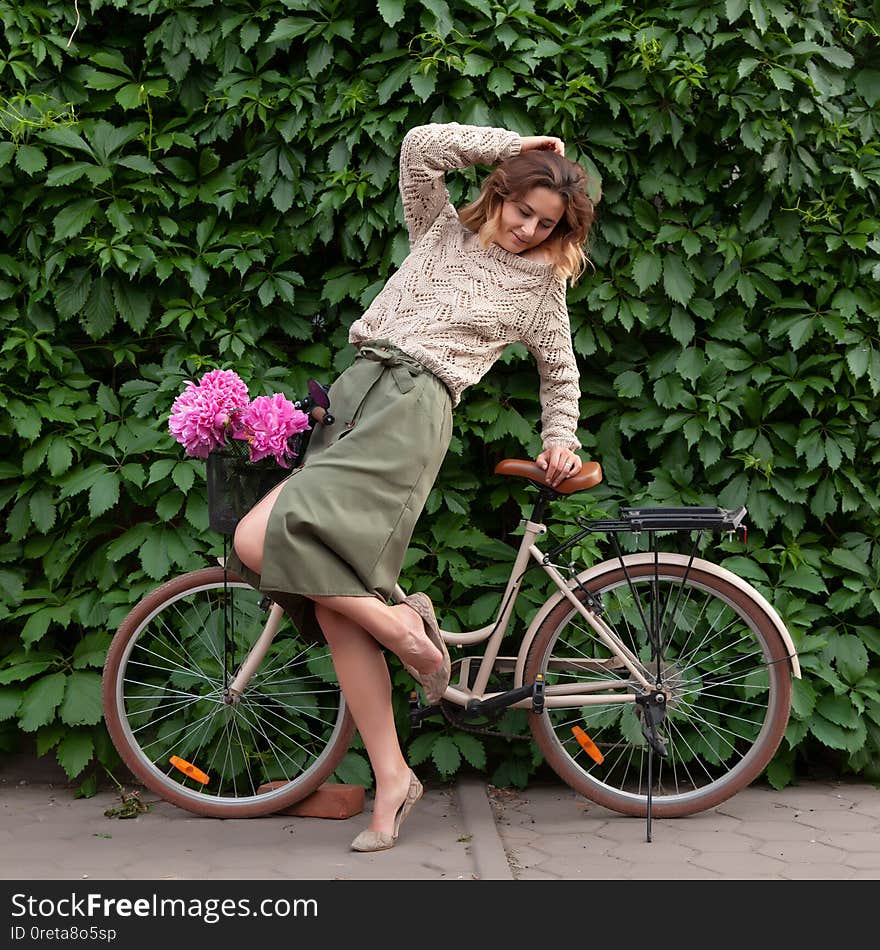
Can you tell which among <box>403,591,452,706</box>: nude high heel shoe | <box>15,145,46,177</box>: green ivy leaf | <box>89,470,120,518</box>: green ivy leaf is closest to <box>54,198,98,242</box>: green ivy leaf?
<box>15,145,46,177</box>: green ivy leaf

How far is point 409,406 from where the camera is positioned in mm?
3094

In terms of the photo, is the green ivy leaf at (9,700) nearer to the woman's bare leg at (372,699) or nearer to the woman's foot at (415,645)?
the woman's bare leg at (372,699)

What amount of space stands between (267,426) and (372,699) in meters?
0.78

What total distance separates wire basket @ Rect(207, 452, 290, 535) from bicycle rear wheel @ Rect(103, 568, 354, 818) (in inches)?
13.7

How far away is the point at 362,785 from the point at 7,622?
126cm

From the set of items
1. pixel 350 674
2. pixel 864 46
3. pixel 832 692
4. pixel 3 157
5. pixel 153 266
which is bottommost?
pixel 832 692

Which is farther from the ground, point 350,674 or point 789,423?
point 789,423

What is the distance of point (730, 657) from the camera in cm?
367

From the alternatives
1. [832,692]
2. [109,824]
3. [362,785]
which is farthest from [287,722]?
[832,692]

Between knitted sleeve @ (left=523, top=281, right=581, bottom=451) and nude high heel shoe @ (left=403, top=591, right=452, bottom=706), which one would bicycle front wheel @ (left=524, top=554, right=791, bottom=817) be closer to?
nude high heel shoe @ (left=403, top=591, right=452, bottom=706)

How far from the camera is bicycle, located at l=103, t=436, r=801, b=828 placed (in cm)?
346

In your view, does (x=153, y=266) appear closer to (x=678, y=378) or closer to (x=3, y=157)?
(x=3, y=157)

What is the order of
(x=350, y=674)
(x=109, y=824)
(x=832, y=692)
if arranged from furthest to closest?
(x=832, y=692) → (x=109, y=824) → (x=350, y=674)

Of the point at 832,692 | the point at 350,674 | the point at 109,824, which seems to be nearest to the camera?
the point at 350,674
